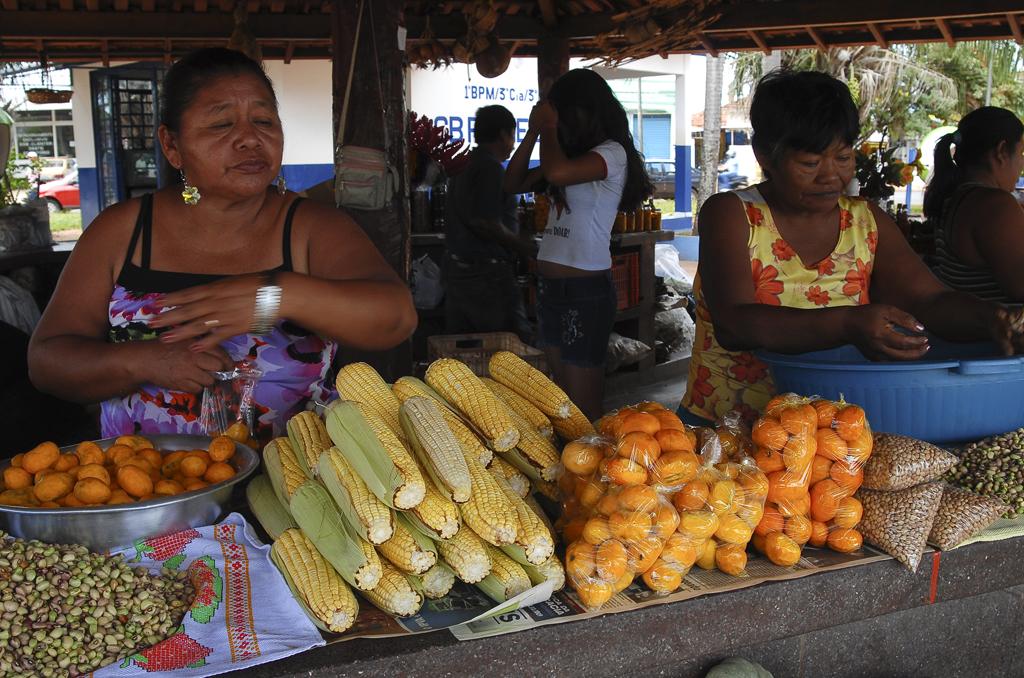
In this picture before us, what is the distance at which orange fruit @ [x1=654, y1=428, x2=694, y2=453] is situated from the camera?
168 cm

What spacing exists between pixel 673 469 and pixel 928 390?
806 millimetres

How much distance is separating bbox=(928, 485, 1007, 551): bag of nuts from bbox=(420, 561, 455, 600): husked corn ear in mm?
1031

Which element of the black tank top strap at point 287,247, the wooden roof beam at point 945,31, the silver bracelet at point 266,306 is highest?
the wooden roof beam at point 945,31

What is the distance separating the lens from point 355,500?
4.98ft

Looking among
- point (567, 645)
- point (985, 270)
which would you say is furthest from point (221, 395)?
point (985, 270)

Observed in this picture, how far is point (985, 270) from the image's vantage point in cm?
358

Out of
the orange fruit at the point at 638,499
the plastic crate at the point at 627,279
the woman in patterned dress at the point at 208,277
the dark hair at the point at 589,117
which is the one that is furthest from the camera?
the plastic crate at the point at 627,279

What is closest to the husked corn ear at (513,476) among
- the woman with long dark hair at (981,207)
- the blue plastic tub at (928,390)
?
the blue plastic tub at (928,390)

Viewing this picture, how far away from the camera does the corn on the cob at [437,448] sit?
Result: 5.03ft

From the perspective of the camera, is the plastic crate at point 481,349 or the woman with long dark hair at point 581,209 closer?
the woman with long dark hair at point 581,209

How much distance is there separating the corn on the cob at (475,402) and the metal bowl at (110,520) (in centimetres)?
47

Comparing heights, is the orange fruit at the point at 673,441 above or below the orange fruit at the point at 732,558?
above

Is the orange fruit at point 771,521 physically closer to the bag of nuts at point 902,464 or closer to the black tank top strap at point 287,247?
the bag of nuts at point 902,464

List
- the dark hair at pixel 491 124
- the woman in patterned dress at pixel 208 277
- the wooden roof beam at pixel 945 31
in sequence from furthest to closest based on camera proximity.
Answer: the wooden roof beam at pixel 945 31
the dark hair at pixel 491 124
the woman in patterned dress at pixel 208 277
